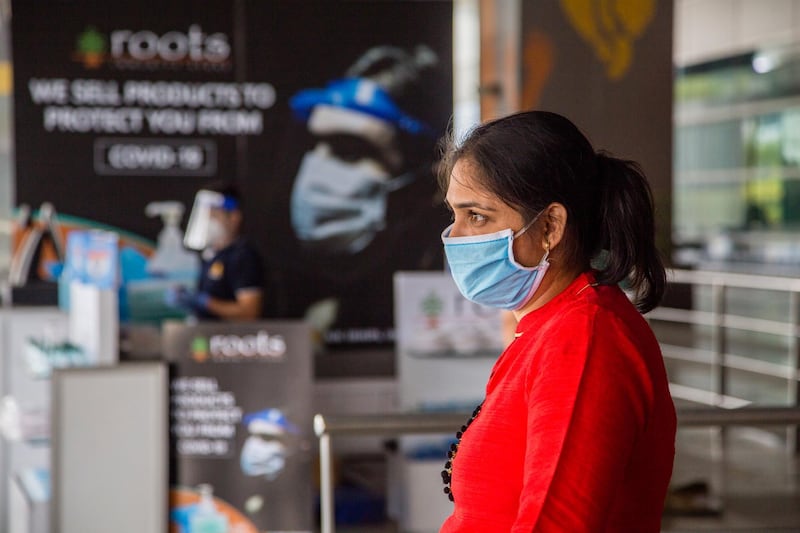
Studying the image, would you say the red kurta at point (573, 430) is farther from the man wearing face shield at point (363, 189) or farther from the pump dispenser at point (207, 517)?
the man wearing face shield at point (363, 189)

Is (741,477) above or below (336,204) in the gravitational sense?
below

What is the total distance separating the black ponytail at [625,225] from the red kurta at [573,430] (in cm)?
5

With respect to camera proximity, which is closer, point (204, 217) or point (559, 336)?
point (559, 336)

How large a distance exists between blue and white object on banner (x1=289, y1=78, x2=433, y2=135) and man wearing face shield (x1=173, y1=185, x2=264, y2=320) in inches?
25.9

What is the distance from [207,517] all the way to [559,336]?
3704 millimetres

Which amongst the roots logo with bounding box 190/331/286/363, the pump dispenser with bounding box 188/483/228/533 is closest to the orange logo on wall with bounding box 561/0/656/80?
the roots logo with bounding box 190/331/286/363

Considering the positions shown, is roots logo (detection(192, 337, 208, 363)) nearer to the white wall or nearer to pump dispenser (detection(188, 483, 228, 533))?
pump dispenser (detection(188, 483, 228, 533))

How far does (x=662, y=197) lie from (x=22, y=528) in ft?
11.0

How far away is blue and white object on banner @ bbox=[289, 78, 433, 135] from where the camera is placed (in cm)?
598

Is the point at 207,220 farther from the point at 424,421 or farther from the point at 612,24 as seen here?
the point at 424,421

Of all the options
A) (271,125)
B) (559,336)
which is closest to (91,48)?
(271,125)

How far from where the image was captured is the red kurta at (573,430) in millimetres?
→ 1209

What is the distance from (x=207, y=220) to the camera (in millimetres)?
5574

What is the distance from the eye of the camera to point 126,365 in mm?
4477
